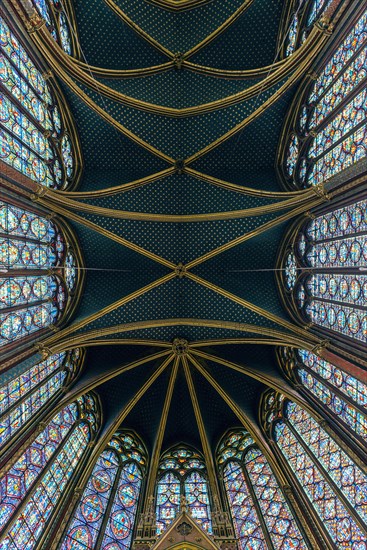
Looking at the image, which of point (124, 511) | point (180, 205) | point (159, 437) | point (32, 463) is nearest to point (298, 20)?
point (180, 205)

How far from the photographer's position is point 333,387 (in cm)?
1435

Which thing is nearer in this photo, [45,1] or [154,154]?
[45,1]

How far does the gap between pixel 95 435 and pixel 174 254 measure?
24.5 ft

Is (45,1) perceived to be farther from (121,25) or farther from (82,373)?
(82,373)

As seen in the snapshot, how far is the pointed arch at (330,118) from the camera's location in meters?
13.0

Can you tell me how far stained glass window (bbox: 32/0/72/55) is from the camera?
14859 millimetres

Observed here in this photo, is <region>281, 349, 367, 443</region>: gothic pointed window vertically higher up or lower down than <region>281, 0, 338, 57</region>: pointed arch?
lower down

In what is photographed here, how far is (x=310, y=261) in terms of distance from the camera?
16656mm

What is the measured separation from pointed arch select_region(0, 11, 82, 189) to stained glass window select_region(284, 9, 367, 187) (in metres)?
8.11

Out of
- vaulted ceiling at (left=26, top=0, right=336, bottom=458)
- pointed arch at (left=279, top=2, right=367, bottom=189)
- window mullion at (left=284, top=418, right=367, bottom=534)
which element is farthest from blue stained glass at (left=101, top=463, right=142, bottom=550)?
pointed arch at (left=279, top=2, right=367, bottom=189)

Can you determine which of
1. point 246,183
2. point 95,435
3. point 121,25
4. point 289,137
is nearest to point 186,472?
point 95,435

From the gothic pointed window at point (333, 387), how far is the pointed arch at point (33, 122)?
1042 cm

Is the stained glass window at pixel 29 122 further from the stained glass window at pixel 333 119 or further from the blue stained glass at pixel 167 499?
the blue stained glass at pixel 167 499

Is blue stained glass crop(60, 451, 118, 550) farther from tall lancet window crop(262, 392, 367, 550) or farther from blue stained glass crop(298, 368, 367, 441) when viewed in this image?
blue stained glass crop(298, 368, 367, 441)
